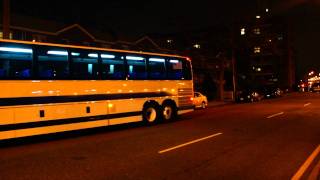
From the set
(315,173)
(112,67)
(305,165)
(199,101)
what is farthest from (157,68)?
(199,101)

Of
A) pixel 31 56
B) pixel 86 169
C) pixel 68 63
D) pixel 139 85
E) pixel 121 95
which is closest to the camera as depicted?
pixel 86 169

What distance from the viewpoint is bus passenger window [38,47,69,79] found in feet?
47.3

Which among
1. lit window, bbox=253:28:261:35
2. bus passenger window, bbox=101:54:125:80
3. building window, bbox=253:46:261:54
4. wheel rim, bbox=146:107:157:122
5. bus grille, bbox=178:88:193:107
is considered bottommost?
wheel rim, bbox=146:107:157:122

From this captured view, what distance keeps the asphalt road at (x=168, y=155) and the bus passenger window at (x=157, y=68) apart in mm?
4128

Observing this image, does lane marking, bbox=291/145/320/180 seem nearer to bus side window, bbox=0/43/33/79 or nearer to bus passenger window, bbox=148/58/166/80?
bus side window, bbox=0/43/33/79

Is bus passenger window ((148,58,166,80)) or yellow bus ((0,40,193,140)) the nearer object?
yellow bus ((0,40,193,140))

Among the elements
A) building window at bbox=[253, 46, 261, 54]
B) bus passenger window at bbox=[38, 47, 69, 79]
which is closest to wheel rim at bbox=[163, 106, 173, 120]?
bus passenger window at bbox=[38, 47, 69, 79]

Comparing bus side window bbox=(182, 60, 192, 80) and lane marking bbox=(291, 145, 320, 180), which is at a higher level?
bus side window bbox=(182, 60, 192, 80)

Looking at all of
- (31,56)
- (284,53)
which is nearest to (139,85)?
(31,56)

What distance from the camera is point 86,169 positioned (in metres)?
9.20

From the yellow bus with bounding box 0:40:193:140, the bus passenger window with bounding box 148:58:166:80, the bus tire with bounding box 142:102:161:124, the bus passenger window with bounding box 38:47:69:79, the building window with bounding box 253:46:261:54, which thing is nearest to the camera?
the yellow bus with bounding box 0:40:193:140

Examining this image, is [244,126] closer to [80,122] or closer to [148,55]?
[148,55]

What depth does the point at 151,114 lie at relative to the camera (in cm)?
1969

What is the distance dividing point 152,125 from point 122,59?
3.57m
